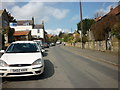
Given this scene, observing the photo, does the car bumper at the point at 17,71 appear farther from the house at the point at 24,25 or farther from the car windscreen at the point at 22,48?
the house at the point at 24,25

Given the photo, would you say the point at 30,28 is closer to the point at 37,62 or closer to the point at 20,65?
the point at 37,62

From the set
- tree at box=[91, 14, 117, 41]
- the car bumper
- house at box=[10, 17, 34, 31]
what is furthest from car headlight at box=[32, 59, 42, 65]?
house at box=[10, 17, 34, 31]

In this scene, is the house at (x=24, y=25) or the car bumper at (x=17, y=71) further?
the house at (x=24, y=25)

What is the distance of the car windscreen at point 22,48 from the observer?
7.82 meters

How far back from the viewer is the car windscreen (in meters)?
7.82

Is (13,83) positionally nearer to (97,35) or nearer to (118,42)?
(118,42)

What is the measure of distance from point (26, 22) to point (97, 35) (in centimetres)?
6166

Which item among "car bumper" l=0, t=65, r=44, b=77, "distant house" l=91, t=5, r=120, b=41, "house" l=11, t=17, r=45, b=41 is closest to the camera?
"car bumper" l=0, t=65, r=44, b=77

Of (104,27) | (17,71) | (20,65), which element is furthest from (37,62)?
(104,27)

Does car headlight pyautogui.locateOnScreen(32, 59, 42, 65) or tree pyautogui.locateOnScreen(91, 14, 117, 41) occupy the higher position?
tree pyautogui.locateOnScreen(91, 14, 117, 41)

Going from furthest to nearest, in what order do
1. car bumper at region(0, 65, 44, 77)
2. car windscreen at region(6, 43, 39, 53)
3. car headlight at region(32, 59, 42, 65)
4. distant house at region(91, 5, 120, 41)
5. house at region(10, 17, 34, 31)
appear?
1. house at region(10, 17, 34, 31)
2. distant house at region(91, 5, 120, 41)
3. car windscreen at region(6, 43, 39, 53)
4. car headlight at region(32, 59, 42, 65)
5. car bumper at region(0, 65, 44, 77)

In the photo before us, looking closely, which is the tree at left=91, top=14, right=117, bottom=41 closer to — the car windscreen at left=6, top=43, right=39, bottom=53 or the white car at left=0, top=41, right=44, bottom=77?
the car windscreen at left=6, top=43, right=39, bottom=53

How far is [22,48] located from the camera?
26.7ft

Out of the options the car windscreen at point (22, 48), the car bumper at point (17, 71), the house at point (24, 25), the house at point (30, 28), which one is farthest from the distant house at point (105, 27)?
the house at point (24, 25)
